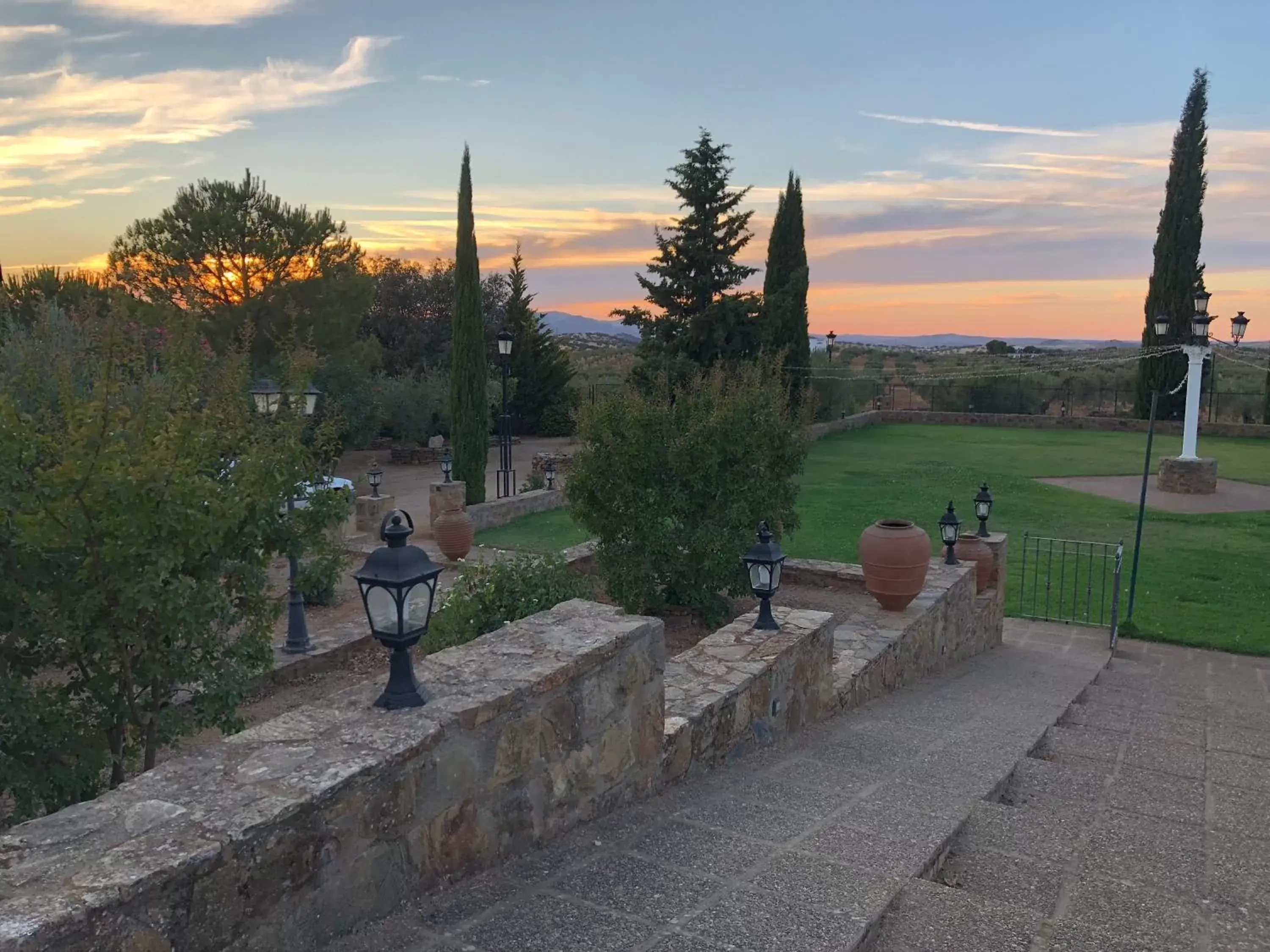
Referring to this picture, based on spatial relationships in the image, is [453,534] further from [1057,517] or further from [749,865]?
[1057,517]

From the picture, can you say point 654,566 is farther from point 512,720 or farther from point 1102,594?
point 1102,594

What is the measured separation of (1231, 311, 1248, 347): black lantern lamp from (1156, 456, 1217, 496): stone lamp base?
3089 millimetres

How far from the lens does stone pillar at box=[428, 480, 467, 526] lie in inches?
545

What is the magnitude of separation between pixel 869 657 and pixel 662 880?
13.9 ft

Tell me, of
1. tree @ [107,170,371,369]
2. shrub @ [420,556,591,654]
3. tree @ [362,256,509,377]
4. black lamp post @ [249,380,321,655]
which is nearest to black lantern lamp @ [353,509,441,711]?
shrub @ [420,556,591,654]

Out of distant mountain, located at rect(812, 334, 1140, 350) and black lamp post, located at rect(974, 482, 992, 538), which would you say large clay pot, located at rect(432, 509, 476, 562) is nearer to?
black lamp post, located at rect(974, 482, 992, 538)

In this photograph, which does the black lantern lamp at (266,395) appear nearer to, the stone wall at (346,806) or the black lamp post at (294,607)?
A: the black lamp post at (294,607)

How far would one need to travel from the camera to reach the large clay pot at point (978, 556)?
977 cm

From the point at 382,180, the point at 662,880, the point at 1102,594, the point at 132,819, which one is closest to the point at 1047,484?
the point at 1102,594

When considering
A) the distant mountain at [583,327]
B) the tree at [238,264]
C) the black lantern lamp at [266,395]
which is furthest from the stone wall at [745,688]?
the distant mountain at [583,327]

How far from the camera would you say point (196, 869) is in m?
2.04

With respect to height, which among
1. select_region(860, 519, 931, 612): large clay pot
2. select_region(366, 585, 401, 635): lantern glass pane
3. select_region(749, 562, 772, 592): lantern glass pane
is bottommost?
select_region(860, 519, 931, 612): large clay pot

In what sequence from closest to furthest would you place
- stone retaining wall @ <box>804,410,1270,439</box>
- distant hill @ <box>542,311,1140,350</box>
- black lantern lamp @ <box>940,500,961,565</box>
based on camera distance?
black lantern lamp @ <box>940,500,961,565</box> < stone retaining wall @ <box>804,410,1270,439</box> < distant hill @ <box>542,311,1140,350</box>

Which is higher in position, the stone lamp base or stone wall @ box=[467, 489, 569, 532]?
the stone lamp base
